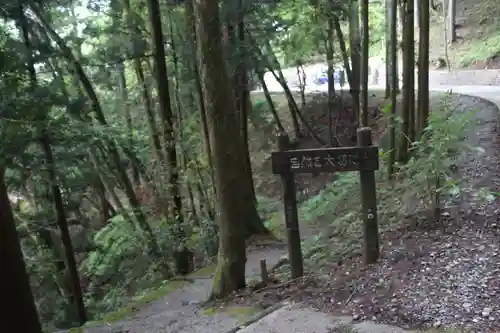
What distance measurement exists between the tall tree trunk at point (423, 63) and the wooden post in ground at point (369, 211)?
3198mm

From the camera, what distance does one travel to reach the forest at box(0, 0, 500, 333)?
6.62m

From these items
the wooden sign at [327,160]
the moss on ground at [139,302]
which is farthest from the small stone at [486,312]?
the moss on ground at [139,302]

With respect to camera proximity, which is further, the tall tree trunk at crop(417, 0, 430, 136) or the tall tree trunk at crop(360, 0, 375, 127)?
the tall tree trunk at crop(360, 0, 375, 127)

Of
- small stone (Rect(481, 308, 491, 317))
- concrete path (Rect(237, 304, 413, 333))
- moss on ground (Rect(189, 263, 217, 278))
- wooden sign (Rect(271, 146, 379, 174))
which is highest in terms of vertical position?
wooden sign (Rect(271, 146, 379, 174))

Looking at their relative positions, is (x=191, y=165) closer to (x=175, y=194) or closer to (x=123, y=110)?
(x=175, y=194)

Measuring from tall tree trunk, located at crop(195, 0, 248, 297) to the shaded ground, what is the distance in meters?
0.58

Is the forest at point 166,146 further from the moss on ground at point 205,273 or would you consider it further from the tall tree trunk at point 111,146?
the moss on ground at point 205,273

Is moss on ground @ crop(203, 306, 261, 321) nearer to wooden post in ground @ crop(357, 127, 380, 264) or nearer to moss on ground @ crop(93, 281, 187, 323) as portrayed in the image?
wooden post in ground @ crop(357, 127, 380, 264)

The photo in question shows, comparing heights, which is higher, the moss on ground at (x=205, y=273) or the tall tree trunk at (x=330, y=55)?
the tall tree trunk at (x=330, y=55)

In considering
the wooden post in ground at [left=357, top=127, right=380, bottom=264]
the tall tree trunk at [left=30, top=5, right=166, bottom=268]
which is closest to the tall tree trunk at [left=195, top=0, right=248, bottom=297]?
the wooden post in ground at [left=357, top=127, right=380, bottom=264]

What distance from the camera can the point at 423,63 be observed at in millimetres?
9000

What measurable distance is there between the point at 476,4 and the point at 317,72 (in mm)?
10517

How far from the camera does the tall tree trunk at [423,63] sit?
8656 mm

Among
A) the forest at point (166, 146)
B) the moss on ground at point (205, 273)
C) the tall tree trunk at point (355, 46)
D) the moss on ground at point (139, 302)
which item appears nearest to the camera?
the forest at point (166, 146)
